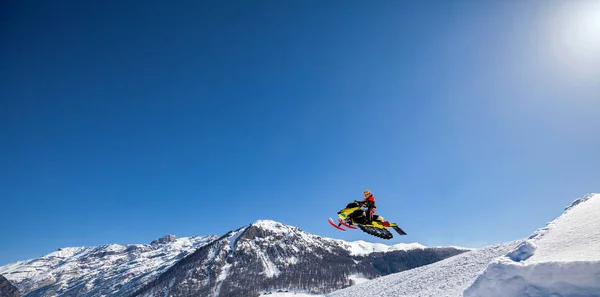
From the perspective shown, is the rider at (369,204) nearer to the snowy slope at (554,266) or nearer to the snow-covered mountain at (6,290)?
the snowy slope at (554,266)

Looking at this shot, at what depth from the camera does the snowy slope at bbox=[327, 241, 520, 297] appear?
31136mm

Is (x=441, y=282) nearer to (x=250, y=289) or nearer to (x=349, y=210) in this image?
(x=349, y=210)

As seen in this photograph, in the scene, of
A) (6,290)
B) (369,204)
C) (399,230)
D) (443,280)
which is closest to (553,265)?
(399,230)

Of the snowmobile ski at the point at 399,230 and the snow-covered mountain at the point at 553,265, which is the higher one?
the snowmobile ski at the point at 399,230

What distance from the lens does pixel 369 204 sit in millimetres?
18719

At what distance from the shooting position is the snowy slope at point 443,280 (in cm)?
3114

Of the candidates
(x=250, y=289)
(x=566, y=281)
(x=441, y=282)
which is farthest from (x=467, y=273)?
(x=250, y=289)

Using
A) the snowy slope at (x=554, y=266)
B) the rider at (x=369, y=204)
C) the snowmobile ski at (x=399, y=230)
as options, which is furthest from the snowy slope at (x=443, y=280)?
the rider at (x=369, y=204)

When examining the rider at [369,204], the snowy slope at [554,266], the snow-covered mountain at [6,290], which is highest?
the snow-covered mountain at [6,290]

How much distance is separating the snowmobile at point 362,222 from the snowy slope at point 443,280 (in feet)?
51.0

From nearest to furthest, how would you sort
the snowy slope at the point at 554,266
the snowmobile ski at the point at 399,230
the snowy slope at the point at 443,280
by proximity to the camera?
1. the snowy slope at the point at 554,266
2. the snowmobile ski at the point at 399,230
3. the snowy slope at the point at 443,280

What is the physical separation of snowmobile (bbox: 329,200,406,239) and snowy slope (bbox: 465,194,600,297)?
5.45m

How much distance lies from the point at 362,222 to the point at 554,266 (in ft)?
32.0

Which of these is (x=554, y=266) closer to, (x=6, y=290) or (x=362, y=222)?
(x=362, y=222)
